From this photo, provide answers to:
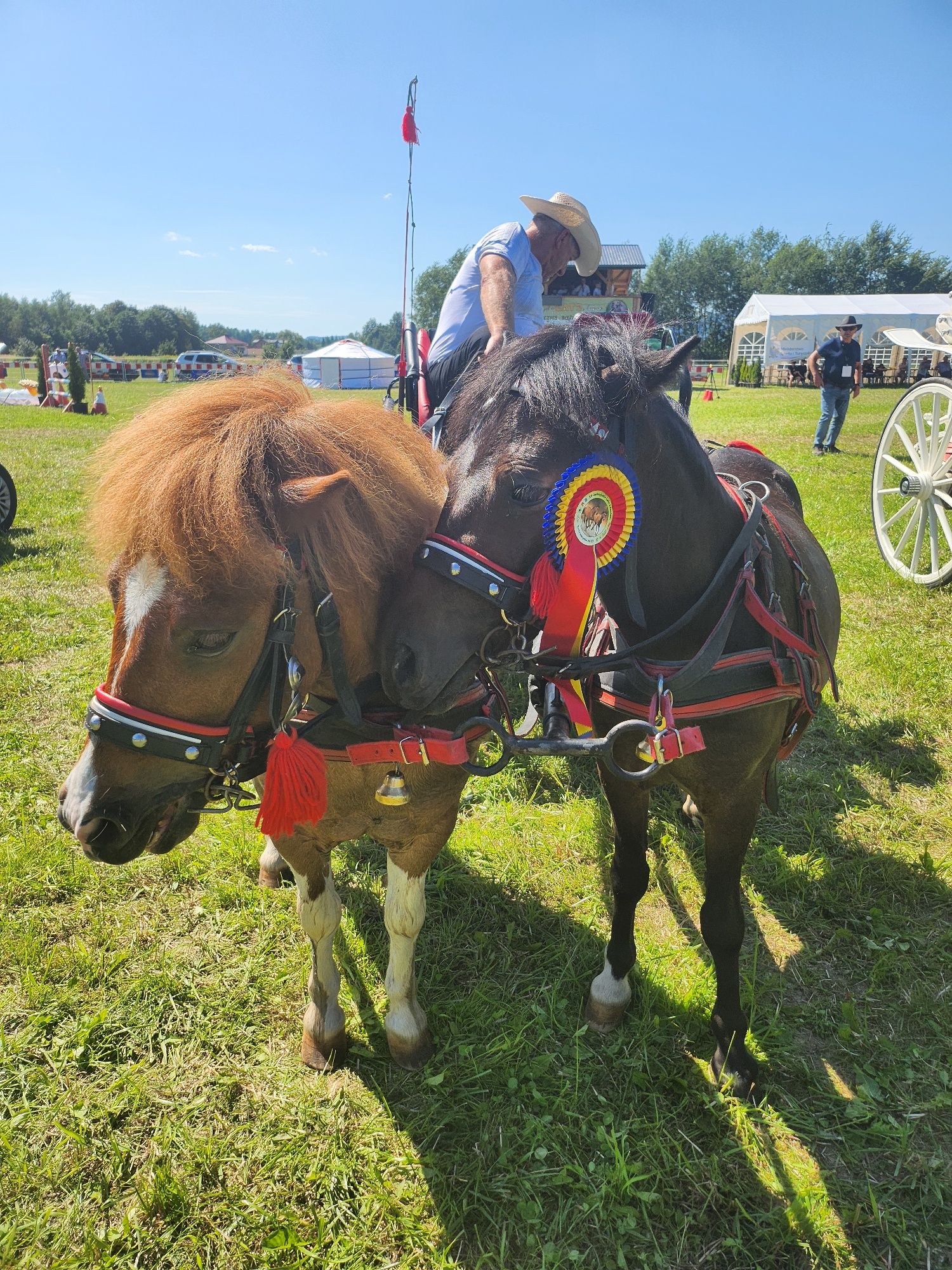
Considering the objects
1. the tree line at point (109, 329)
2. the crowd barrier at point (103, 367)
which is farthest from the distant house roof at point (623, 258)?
the tree line at point (109, 329)

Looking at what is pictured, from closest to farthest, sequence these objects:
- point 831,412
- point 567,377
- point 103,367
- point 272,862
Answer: point 567,377 < point 272,862 < point 831,412 < point 103,367

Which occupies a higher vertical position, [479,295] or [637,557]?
[479,295]

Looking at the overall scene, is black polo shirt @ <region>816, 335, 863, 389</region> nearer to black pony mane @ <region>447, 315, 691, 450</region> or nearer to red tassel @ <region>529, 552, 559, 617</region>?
black pony mane @ <region>447, 315, 691, 450</region>

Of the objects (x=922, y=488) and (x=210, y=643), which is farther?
(x=922, y=488)

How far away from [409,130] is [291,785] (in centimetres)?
482

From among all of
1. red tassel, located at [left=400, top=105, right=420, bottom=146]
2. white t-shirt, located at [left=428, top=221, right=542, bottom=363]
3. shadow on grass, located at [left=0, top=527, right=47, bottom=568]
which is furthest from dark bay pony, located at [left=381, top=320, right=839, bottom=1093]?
shadow on grass, located at [left=0, top=527, right=47, bottom=568]

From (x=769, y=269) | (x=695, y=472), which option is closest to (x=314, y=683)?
(x=695, y=472)

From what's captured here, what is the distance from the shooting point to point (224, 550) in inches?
54.7

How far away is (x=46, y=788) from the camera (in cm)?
378

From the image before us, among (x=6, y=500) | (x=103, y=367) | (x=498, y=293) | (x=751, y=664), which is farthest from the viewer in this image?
(x=103, y=367)

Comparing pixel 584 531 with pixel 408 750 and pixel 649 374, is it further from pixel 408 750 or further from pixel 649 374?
pixel 408 750

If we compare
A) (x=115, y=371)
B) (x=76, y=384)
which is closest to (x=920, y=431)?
(x=76, y=384)

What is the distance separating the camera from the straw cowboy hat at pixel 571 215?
329 cm

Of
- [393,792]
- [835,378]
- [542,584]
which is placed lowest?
[393,792]
